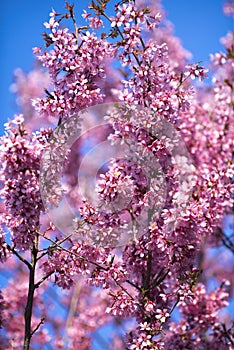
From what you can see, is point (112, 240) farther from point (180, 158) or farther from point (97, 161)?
point (97, 161)

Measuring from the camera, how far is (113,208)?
555 cm

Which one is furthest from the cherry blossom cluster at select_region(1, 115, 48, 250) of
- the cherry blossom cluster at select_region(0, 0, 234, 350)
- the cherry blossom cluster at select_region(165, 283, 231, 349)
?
the cherry blossom cluster at select_region(165, 283, 231, 349)

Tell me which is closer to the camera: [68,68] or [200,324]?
[68,68]

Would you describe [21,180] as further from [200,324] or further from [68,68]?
[200,324]

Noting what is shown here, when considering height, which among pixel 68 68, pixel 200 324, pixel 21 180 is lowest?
pixel 200 324

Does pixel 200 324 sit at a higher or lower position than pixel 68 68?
lower

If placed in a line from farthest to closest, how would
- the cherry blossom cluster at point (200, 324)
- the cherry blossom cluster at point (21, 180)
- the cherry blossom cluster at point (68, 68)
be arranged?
the cherry blossom cluster at point (200, 324) < the cherry blossom cluster at point (68, 68) < the cherry blossom cluster at point (21, 180)

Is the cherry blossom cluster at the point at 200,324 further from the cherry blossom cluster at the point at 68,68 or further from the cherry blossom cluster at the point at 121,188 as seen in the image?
the cherry blossom cluster at the point at 68,68

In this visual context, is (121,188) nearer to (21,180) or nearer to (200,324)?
(21,180)

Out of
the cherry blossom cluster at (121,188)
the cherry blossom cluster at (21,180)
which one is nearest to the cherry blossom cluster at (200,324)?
the cherry blossom cluster at (121,188)

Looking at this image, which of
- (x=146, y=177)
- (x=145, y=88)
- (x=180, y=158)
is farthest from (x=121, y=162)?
(x=180, y=158)

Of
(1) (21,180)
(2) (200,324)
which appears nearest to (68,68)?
(1) (21,180)

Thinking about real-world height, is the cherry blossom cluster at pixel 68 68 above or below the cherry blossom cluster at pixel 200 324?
above

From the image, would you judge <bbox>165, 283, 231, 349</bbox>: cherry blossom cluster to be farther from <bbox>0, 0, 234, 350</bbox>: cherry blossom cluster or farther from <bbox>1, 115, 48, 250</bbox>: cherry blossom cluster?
<bbox>1, 115, 48, 250</bbox>: cherry blossom cluster
